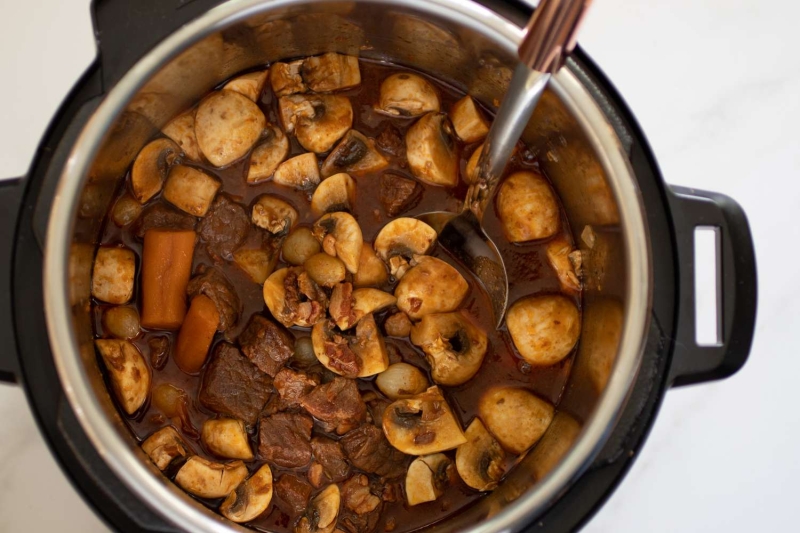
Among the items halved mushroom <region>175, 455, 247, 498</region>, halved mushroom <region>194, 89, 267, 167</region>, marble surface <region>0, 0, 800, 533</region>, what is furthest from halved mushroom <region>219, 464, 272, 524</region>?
marble surface <region>0, 0, 800, 533</region>

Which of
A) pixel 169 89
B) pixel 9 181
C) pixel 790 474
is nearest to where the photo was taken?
pixel 9 181

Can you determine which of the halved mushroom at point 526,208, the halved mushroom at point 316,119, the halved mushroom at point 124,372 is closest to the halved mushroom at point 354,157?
the halved mushroom at point 316,119

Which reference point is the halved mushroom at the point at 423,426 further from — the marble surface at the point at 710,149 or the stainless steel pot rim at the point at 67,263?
the marble surface at the point at 710,149

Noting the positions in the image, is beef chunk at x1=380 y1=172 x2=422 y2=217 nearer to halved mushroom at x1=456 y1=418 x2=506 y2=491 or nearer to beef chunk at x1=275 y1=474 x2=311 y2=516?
halved mushroom at x1=456 y1=418 x2=506 y2=491

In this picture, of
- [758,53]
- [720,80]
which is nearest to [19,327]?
[720,80]

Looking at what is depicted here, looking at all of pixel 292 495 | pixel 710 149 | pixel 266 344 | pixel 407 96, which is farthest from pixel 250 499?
pixel 710 149

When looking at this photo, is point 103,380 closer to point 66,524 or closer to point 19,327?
point 19,327
